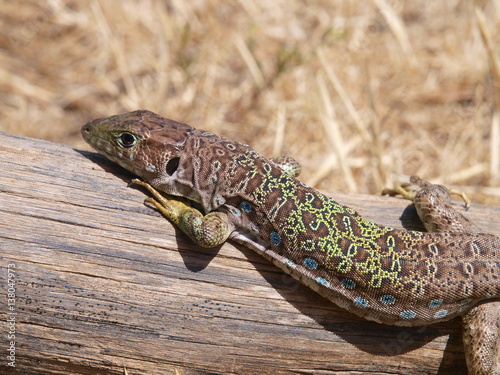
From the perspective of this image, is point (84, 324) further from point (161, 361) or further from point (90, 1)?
point (90, 1)

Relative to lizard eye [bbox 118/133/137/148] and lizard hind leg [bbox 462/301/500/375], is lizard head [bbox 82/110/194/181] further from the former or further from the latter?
lizard hind leg [bbox 462/301/500/375]

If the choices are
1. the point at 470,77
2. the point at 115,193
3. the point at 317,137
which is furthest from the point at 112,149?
the point at 470,77

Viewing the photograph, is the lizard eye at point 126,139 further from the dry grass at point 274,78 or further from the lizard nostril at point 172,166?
the dry grass at point 274,78

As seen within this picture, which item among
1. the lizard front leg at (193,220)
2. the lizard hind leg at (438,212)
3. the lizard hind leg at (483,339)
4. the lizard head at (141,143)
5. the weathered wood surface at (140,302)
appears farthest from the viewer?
the lizard hind leg at (438,212)

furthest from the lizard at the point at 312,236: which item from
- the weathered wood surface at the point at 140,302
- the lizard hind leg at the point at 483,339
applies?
the weathered wood surface at the point at 140,302

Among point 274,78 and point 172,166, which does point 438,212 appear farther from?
point 274,78

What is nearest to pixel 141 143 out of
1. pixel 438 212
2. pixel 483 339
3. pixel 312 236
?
pixel 312 236
